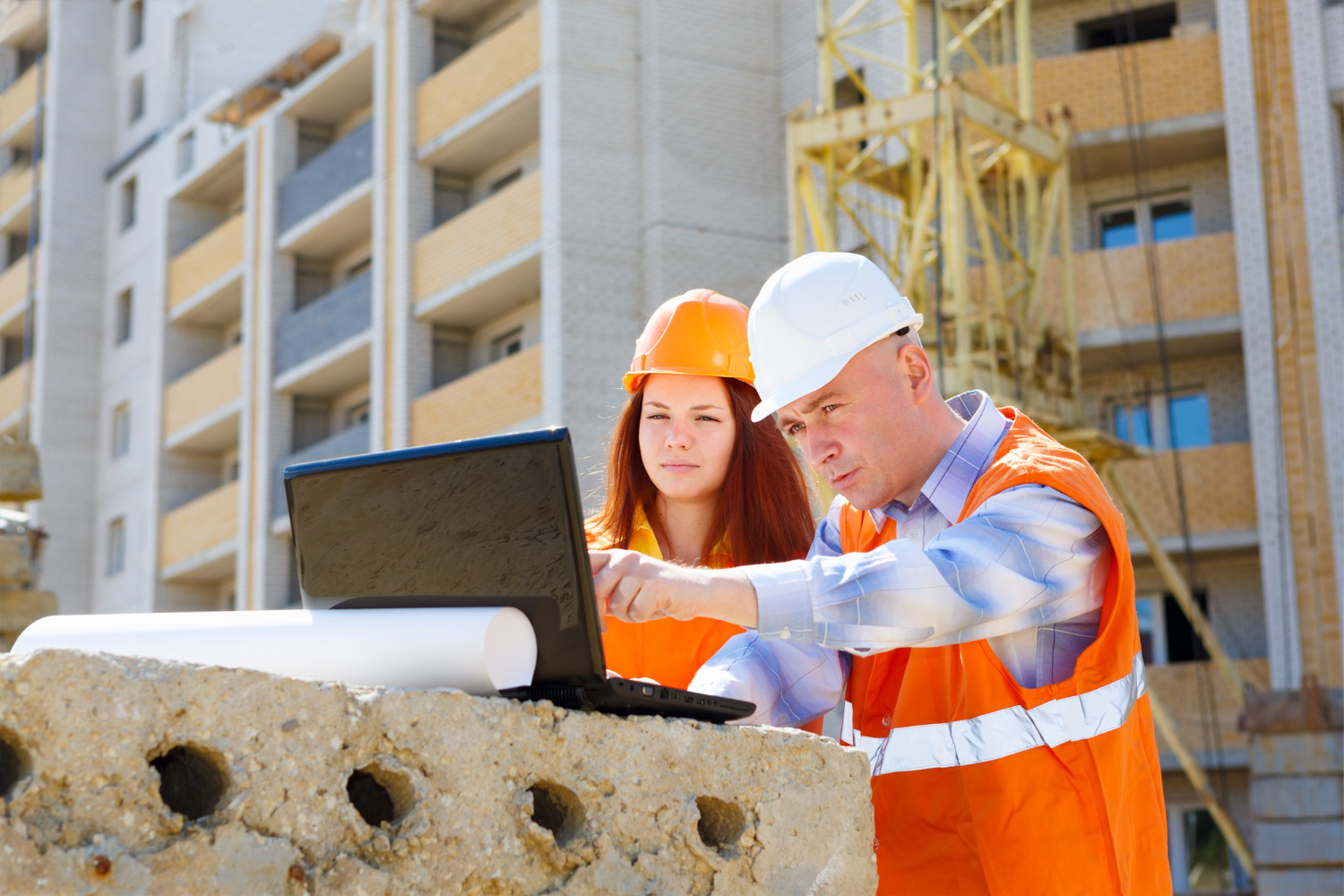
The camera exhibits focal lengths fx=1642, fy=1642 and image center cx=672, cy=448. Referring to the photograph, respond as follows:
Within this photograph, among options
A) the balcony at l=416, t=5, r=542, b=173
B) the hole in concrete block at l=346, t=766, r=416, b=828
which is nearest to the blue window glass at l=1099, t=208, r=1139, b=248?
the balcony at l=416, t=5, r=542, b=173

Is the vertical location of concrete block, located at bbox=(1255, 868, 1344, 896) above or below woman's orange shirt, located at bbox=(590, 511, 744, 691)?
below

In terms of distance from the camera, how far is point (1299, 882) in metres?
14.1

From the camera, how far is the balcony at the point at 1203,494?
55.3 ft

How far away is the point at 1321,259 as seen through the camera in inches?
647

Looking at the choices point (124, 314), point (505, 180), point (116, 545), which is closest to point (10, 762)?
point (505, 180)

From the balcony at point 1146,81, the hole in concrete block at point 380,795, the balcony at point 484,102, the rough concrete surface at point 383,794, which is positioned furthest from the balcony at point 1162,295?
the hole in concrete block at point 380,795

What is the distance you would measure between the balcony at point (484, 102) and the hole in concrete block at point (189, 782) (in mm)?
18965

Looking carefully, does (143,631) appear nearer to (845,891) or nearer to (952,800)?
(845,891)

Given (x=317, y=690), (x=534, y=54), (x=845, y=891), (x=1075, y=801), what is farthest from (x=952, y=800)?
(x=534, y=54)

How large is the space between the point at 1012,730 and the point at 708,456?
1.17m

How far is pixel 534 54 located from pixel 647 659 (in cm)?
1789

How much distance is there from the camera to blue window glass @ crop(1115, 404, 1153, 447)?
18219 millimetres

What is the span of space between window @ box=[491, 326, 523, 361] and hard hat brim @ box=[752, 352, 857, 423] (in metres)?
19.8

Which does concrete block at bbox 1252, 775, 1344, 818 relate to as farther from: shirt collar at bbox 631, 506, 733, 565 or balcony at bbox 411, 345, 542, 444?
shirt collar at bbox 631, 506, 733, 565
